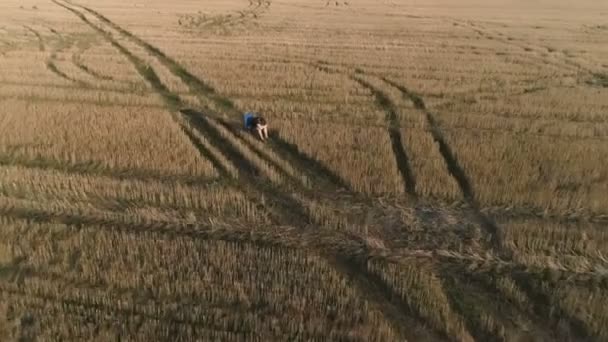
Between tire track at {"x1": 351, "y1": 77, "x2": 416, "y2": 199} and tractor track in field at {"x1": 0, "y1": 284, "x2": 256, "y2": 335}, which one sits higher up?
tire track at {"x1": 351, "y1": 77, "x2": 416, "y2": 199}

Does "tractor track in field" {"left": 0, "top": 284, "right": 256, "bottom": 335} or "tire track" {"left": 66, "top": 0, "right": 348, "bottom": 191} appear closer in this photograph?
"tractor track in field" {"left": 0, "top": 284, "right": 256, "bottom": 335}

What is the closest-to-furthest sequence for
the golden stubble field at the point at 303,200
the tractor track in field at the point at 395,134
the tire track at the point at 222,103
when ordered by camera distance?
the golden stubble field at the point at 303,200
the tractor track in field at the point at 395,134
the tire track at the point at 222,103

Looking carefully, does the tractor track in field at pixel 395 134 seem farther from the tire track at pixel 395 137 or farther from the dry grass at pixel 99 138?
the dry grass at pixel 99 138

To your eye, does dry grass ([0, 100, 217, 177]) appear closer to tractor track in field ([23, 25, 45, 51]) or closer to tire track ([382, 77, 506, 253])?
tire track ([382, 77, 506, 253])

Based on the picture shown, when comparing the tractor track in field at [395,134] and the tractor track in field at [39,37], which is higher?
the tractor track in field at [39,37]

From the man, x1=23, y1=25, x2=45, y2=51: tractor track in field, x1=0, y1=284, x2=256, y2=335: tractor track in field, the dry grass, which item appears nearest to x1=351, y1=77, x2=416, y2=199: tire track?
the man

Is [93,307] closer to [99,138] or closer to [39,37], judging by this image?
[99,138]

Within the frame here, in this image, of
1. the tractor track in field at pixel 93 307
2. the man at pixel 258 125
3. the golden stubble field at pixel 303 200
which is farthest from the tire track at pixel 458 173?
the tractor track in field at pixel 93 307
